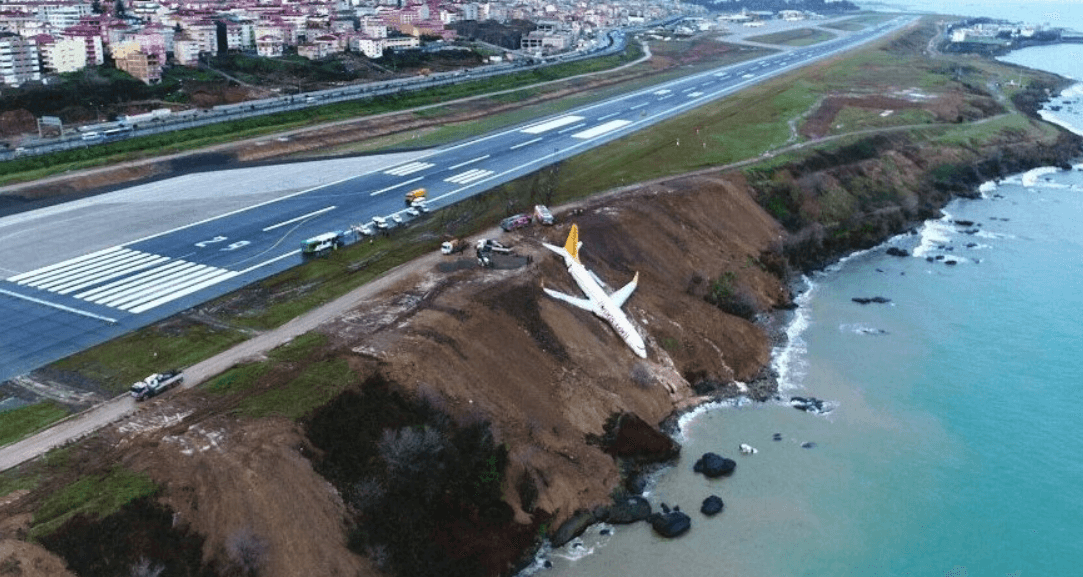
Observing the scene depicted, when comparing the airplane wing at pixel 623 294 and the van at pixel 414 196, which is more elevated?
the van at pixel 414 196

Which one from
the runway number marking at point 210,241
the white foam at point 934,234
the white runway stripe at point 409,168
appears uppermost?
the white runway stripe at point 409,168

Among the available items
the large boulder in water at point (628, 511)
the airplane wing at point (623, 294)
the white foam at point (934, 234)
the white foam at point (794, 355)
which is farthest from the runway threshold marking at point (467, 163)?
the large boulder in water at point (628, 511)

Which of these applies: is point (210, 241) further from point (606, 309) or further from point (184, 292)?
point (606, 309)

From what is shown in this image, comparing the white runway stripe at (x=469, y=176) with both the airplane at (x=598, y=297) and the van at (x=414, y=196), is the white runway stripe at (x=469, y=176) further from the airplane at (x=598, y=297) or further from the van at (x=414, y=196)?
the airplane at (x=598, y=297)

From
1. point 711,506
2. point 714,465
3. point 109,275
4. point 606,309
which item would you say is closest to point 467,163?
point 606,309

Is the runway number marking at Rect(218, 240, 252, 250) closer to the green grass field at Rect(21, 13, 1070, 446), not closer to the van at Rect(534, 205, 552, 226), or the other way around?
the green grass field at Rect(21, 13, 1070, 446)

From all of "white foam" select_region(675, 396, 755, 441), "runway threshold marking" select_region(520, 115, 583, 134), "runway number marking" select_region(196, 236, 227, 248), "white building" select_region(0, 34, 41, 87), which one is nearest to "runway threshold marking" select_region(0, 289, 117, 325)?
"runway number marking" select_region(196, 236, 227, 248)

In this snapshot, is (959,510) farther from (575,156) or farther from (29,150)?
(29,150)
